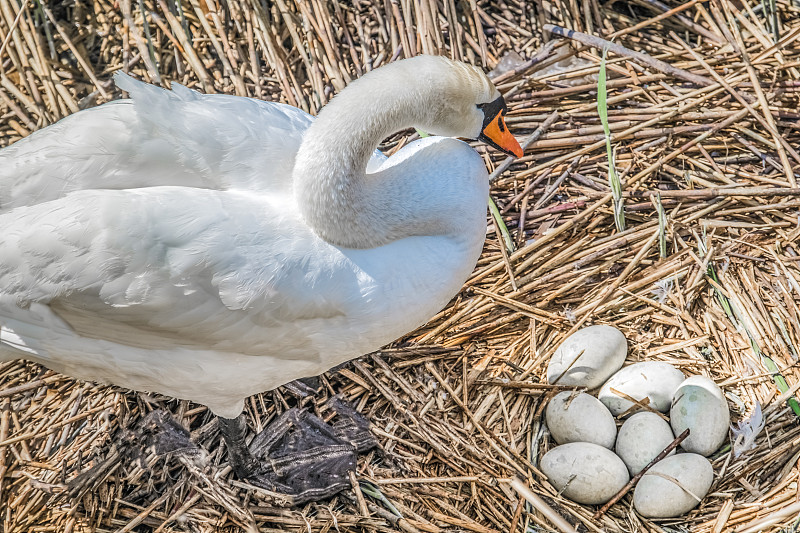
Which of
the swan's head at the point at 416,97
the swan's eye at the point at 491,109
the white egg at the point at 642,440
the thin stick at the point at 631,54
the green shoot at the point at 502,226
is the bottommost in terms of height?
the white egg at the point at 642,440

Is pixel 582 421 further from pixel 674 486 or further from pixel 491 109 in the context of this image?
pixel 491 109

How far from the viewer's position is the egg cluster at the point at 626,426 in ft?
10.1

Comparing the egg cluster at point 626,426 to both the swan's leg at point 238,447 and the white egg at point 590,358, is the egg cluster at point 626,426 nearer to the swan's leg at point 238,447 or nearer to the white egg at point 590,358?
the white egg at point 590,358

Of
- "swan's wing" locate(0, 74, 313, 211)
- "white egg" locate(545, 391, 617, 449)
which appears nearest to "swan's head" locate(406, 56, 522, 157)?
"swan's wing" locate(0, 74, 313, 211)

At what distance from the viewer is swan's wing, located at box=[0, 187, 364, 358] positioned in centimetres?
258

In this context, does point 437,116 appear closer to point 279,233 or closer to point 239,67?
point 279,233

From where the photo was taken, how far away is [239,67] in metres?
4.54

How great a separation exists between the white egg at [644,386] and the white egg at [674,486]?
1.01ft

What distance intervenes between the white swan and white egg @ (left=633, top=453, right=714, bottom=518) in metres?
1.07

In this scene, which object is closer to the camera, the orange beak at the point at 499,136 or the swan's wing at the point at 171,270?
the swan's wing at the point at 171,270

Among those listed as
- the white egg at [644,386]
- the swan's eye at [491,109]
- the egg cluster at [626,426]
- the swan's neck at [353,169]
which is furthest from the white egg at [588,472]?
the swan's eye at [491,109]

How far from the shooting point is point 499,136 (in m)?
3.14

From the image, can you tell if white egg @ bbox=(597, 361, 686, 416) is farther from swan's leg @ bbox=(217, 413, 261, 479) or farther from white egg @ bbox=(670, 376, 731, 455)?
swan's leg @ bbox=(217, 413, 261, 479)

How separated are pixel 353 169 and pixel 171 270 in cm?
70
